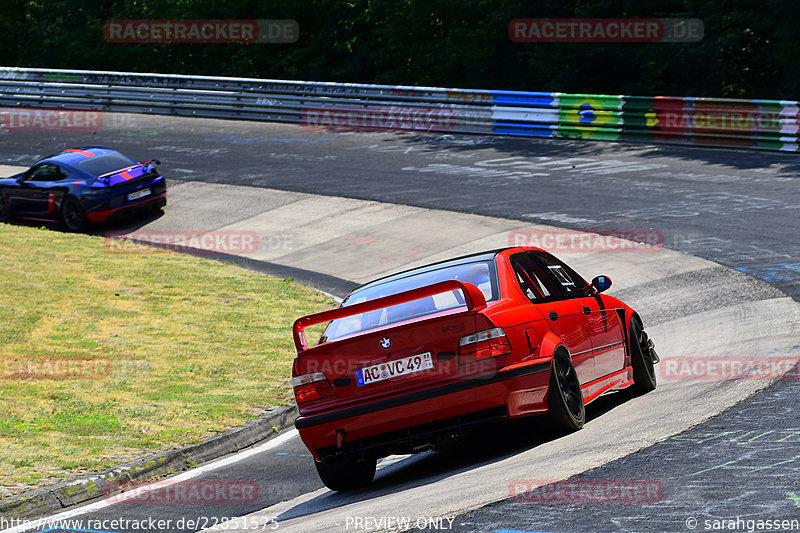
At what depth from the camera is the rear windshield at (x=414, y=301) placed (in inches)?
296

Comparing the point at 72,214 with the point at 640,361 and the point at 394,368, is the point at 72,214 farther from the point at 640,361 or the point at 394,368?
the point at 394,368

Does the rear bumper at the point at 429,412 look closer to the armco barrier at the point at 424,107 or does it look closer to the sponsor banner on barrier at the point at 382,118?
the armco barrier at the point at 424,107

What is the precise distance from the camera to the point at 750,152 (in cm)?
2172

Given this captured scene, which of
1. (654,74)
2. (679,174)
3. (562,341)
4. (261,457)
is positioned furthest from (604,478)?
(654,74)

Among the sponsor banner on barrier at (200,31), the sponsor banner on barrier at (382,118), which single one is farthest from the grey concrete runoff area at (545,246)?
the sponsor banner on barrier at (200,31)

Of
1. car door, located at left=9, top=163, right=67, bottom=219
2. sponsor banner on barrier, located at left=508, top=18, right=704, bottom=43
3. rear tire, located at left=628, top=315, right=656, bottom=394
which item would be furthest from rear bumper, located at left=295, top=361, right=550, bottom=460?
sponsor banner on barrier, located at left=508, top=18, right=704, bottom=43

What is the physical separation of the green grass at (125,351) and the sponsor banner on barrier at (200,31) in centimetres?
2246

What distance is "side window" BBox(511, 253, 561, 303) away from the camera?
7898 mm

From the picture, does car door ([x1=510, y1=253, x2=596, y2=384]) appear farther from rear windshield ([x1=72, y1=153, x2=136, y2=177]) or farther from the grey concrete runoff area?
rear windshield ([x1=72, y1=153, x2=136, y2=177])

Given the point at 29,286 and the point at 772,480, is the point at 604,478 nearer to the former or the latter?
the point at 772,480

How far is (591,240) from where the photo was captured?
661 inches

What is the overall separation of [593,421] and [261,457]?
2765mm

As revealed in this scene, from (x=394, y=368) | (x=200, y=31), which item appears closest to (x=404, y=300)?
(x=394, y=368)

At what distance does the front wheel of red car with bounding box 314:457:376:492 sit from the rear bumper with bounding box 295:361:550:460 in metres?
0.27
